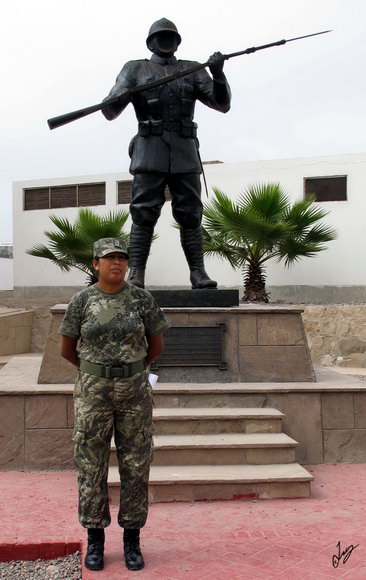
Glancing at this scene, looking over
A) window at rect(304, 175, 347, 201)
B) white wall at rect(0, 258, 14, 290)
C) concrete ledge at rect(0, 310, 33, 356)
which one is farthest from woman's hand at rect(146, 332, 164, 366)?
white wall at rect(0, 258, 14, 290)

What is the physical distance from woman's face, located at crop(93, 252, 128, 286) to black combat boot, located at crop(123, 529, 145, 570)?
1.21m

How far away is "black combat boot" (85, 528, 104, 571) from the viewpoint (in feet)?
9.87

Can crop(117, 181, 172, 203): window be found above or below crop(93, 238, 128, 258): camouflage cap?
above

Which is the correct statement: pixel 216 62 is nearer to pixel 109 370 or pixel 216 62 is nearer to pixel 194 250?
pixel 194 250

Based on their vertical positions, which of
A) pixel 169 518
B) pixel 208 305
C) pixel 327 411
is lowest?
pixel 169 518

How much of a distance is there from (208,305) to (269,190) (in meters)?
6.80

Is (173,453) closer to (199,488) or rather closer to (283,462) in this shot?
(199,488)

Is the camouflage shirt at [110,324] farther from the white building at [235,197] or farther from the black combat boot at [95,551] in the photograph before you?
the white building at [235,197]

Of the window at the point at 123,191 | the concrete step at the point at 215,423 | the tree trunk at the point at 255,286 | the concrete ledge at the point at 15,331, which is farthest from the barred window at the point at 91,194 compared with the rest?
the concrete step at the point at 215,423

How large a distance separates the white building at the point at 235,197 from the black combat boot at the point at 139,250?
887cm

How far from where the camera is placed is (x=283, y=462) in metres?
4.53

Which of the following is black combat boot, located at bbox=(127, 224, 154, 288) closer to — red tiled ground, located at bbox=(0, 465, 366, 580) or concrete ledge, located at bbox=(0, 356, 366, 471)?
concrete ledge, located at bbox=(0, 356, 366, 471)

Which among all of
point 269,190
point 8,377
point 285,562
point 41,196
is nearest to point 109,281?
point 285,562


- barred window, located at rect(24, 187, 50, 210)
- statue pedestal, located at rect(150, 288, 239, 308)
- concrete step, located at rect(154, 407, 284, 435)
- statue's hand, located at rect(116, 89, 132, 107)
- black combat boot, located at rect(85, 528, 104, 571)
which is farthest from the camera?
barred window, located at rect(24, 187, 50, 210)
